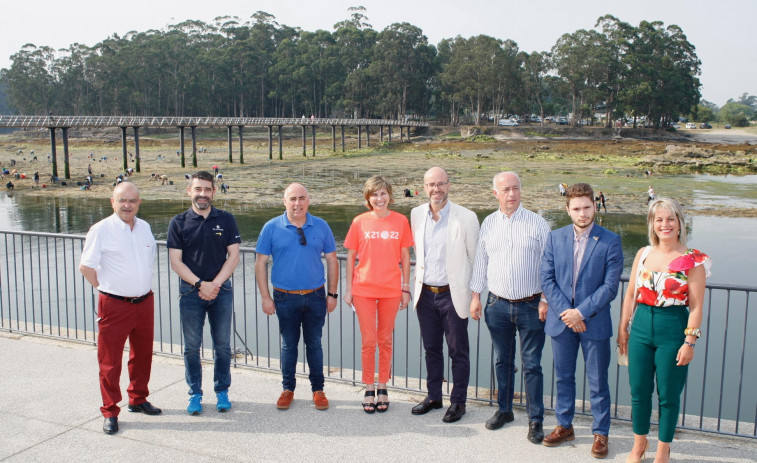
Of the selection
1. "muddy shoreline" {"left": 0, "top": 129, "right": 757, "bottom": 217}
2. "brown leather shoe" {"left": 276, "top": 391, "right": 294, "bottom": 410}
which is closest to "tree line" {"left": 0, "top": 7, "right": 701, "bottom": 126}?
"muddy shoreline" {"left": 0, "top": 129, "right": 757, "bottom": 217}

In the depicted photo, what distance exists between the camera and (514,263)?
4.54 metres

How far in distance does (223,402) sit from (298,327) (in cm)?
79

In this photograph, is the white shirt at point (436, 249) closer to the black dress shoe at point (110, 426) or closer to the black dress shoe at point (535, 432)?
the black dress shoe at point (535, 432)

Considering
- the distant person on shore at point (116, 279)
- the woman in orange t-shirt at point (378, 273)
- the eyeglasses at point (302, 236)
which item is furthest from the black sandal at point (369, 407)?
the distant person on shore at point (116, 279)

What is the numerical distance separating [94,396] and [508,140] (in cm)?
6663

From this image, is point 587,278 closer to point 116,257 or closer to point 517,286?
point 517,286

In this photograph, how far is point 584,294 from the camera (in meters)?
4.28

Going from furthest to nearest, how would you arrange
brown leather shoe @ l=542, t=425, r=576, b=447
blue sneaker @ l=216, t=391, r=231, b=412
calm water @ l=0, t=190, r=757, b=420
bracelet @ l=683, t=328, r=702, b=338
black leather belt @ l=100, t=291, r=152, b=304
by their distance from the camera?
calm water @ l=0, t=190, r=757, b=420
blue sneaker @ l=216, t=391, r=231, b=412
black leather belt @ l=100, t=291, r=152, b=304
brown leather shoe @ l=542, t=425, r=576, b=447
bracelet @ l=683, t=328, r=702, b=338

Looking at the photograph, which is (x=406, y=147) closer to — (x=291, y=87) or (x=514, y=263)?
(x=291, y=87)

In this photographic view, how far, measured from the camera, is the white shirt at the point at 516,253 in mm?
4523

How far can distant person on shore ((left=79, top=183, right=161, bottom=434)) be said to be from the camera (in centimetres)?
464

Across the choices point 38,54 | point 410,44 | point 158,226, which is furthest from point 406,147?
point 38,54

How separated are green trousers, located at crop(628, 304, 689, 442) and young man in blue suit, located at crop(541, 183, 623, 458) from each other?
9.6 inches

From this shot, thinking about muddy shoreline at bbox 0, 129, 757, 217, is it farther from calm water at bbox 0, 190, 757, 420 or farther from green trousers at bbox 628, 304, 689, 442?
green trousers at bbox 628, 304, 689, 442
